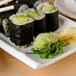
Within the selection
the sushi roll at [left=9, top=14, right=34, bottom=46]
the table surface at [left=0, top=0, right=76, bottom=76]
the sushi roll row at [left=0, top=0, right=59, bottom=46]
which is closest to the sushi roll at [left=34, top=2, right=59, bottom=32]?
the sushi roll row at [left=0, top=0, right=59, bottom=46]

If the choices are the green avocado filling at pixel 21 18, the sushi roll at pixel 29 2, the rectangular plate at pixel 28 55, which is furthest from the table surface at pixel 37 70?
the sushi roll at pixel 29 2

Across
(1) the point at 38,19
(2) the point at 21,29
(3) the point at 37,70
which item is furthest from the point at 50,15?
(3) the point at 37,70

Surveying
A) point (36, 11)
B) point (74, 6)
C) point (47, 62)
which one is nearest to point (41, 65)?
point (47, 62)

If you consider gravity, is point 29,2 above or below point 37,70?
above

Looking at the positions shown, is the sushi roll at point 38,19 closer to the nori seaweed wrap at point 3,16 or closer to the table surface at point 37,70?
the nori seaweed wrap at point 3,16

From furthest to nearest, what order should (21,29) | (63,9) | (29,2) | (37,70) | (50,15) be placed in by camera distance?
1. (63,9)
2. (29,2)
3. (50,15)
4. (21,29)
5. (37,70)

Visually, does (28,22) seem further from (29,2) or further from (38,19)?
(29,2)
